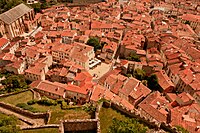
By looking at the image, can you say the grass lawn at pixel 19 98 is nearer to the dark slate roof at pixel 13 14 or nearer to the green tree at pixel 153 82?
the green tree at pixel 153 82

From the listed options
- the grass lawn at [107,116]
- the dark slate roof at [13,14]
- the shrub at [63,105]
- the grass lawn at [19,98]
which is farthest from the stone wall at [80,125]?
the dark slate roof at [13,14]

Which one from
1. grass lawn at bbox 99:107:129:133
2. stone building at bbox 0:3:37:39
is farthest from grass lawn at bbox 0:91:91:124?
stone building at bbox 0:3:37:39

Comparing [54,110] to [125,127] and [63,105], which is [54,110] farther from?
[125,127]

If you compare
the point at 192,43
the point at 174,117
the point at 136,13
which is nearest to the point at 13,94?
the point at 174,117

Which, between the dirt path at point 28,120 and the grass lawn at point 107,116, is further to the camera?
the dirt path at point 28,120

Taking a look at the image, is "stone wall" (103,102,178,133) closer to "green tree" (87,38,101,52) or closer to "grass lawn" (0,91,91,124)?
"grass lawn" (0,91,91,124)

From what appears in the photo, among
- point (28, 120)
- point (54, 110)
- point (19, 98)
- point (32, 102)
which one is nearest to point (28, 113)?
point (28, 120)
